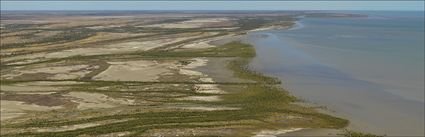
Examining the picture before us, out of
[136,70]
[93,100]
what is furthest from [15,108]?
[136,70]

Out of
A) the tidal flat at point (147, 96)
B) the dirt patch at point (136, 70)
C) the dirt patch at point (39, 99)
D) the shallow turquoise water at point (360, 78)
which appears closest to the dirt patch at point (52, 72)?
the tidal flat at point (147, 96)

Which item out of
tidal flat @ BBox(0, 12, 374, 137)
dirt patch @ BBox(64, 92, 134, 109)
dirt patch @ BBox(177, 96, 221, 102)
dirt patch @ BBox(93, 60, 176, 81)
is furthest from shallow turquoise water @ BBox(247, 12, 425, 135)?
dirt patch @ BBox(64, 92, 134, 109)

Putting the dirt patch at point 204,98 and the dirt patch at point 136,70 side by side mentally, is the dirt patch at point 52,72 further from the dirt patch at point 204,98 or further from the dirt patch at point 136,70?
the dirt patch at point 204,98

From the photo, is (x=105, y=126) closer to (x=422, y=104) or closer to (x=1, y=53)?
(x=422, y=104)

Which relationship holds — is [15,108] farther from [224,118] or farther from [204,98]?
[224,118]

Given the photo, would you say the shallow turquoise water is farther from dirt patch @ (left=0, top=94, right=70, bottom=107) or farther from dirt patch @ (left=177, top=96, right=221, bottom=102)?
dirt patch @ (left=0, top=94, right=70, bottom=107)

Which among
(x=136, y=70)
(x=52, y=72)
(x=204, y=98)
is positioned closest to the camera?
(x=204, y=98)

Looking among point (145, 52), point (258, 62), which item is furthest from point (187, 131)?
point (145, 52)

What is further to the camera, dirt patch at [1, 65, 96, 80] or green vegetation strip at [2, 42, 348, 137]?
dirt patch at [1, 65, 96, 80]
